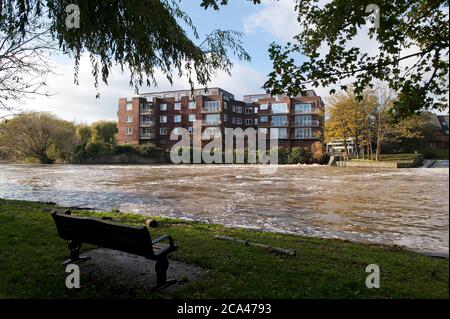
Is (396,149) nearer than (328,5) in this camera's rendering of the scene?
No

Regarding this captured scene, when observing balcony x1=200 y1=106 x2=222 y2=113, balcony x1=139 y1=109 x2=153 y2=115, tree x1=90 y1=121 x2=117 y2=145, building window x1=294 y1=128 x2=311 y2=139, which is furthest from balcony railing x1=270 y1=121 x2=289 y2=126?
tree x1=90 y1=121 x2=117 y2=145

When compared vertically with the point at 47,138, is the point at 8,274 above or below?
below

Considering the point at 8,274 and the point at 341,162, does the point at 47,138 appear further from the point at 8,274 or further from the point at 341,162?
the point at 8,274

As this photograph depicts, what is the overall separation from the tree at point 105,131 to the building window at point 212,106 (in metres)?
22.9

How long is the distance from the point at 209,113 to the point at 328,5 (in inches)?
2621

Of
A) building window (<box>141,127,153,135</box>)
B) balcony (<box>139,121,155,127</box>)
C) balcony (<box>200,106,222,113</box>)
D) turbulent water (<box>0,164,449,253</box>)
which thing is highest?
balcony (<box>200,106,222,113</box>)

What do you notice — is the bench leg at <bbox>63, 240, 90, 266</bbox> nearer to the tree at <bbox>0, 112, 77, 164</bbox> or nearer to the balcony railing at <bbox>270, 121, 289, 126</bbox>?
the tree at <bbox>0, 112, 77, 164</bbox>

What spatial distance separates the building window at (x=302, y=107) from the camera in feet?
223

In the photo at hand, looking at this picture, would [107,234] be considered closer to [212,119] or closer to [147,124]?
[212,119]

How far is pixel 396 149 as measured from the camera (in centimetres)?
6112

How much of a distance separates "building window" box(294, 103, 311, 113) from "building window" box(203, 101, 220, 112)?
1566 cm

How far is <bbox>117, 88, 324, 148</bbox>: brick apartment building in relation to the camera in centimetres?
6862

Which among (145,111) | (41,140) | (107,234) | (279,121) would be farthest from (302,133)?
(107,234)
